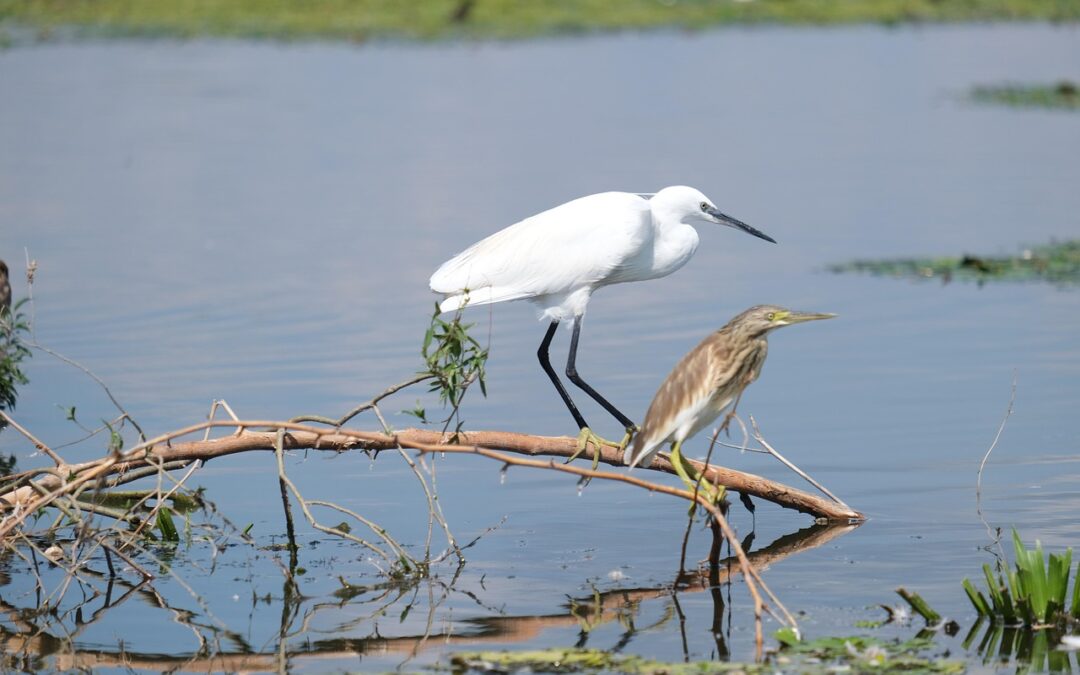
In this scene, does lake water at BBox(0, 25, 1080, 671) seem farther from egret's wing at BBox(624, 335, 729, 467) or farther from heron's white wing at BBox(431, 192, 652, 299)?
heron's white wing at BBox(431, 192, 652, 299)

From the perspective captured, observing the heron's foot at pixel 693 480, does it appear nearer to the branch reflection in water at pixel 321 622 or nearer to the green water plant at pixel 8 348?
the branch reflection in water at pixel 321 622

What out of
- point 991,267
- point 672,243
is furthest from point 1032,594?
point 991,267

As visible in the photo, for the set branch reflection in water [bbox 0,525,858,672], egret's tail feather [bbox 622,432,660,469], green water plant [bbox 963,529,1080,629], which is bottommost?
green water plant [bbox 963,529,1080,629]

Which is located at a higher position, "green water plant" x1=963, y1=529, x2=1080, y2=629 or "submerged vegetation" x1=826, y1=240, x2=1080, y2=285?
"submerged vegetation" x1=826, y1=240, x2=1080, y2=285

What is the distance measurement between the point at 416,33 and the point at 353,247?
1998 centimetres

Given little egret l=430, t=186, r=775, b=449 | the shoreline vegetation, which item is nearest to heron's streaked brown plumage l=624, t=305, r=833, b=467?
little egret l=430, t=186, r=775, b=449

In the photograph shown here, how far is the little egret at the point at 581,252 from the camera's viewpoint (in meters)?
7.37

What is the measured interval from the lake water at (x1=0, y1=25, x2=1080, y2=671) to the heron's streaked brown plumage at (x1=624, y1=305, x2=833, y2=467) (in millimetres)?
740

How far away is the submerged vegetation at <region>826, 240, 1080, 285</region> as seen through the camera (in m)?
12.4

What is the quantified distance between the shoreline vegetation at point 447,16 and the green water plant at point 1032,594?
96.9ft

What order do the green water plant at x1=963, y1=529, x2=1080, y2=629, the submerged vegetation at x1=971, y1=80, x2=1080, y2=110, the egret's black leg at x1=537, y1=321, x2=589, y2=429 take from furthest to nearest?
the submerged vegetation at x1=971, y1=80, x2=1080, y2=110 → the egret's black leg at x1=537, y1=321, x2=589, y2=429 → the green water plant at x1=963, y1=529, x2=1080, y2=629

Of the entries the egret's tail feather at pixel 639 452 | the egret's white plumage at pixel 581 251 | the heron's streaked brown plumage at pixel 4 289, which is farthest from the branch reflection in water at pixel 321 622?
the heron's streaked brown plumage at pixel 4 289

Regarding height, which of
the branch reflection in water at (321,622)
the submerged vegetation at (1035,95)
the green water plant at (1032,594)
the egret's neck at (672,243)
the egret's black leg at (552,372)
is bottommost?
the green water plant at (1032,594)

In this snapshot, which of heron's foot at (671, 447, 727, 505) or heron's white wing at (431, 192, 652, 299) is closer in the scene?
heron's foot at (671, 447, 727, 505)
